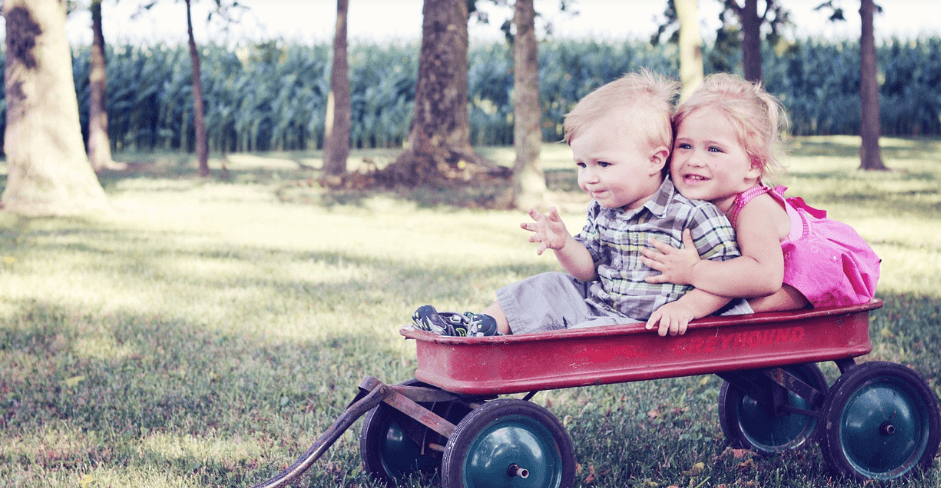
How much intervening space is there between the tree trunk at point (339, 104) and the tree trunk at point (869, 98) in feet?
28.4

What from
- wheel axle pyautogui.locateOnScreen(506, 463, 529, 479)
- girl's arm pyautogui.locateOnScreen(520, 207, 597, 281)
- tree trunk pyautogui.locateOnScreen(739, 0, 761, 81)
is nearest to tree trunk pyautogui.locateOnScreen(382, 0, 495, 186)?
tree trunk pyautogui.locateOnScreen(739, 0, 761, 81)

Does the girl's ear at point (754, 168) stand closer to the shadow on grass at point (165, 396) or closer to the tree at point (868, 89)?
the shadow on grass at point (165, 396)

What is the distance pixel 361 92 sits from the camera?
24.3 meters

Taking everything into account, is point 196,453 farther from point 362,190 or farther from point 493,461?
point 362,190

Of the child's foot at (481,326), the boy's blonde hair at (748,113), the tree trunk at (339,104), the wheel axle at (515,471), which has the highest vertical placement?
the tree trunk at (339,104)

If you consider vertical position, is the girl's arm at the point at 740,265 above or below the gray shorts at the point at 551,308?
above

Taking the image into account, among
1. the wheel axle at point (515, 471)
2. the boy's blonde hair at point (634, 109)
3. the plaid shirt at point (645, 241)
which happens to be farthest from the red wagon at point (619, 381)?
the boy's blonde hair at point (634, 109)

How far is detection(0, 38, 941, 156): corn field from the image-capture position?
76.1ft

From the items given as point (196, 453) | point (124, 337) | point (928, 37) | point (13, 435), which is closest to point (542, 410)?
point (196, 453)

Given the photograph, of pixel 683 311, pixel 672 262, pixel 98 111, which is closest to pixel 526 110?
pixel 672 262

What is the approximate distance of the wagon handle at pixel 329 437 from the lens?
276 cm

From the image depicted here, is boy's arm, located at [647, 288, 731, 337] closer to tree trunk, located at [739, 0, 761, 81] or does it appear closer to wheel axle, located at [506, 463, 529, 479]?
wheel axle, located at [506, 463, 529, 479]

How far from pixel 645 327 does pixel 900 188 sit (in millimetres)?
10771

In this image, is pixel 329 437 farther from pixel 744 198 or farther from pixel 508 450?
pixel 744 198
